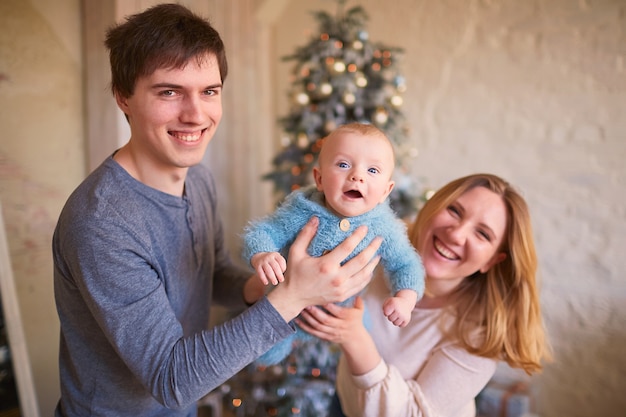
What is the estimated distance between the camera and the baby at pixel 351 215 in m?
1.08

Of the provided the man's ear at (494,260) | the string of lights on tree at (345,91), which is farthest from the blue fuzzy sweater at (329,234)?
the string of lights on tree at (345,91)

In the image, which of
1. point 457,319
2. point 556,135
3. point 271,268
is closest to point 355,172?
point 271,268

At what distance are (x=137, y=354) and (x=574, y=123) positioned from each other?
2932 millimetres

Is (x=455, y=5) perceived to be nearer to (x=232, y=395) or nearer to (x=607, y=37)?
(x=607, y=37)

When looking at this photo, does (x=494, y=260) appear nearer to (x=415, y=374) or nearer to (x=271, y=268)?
(x=415, y=374)

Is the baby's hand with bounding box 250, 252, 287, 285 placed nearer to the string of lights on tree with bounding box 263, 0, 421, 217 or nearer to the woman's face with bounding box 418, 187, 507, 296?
the woman's face with bounding box 418, 187, 507, 296

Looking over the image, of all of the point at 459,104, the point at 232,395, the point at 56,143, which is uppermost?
the point at 459,104

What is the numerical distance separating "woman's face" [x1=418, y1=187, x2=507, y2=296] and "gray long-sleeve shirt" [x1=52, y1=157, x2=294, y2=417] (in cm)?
66

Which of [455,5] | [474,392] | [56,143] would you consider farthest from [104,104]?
[455,5]

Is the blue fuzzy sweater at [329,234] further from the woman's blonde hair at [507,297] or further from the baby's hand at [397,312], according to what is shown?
the woman's blonde hair at [507,297]

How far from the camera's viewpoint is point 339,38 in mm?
2793

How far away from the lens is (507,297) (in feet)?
4.89

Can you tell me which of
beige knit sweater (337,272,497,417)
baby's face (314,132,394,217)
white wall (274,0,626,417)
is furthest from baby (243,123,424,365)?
white wall (274,0,626,417)

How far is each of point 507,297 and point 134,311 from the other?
1.20 metres
